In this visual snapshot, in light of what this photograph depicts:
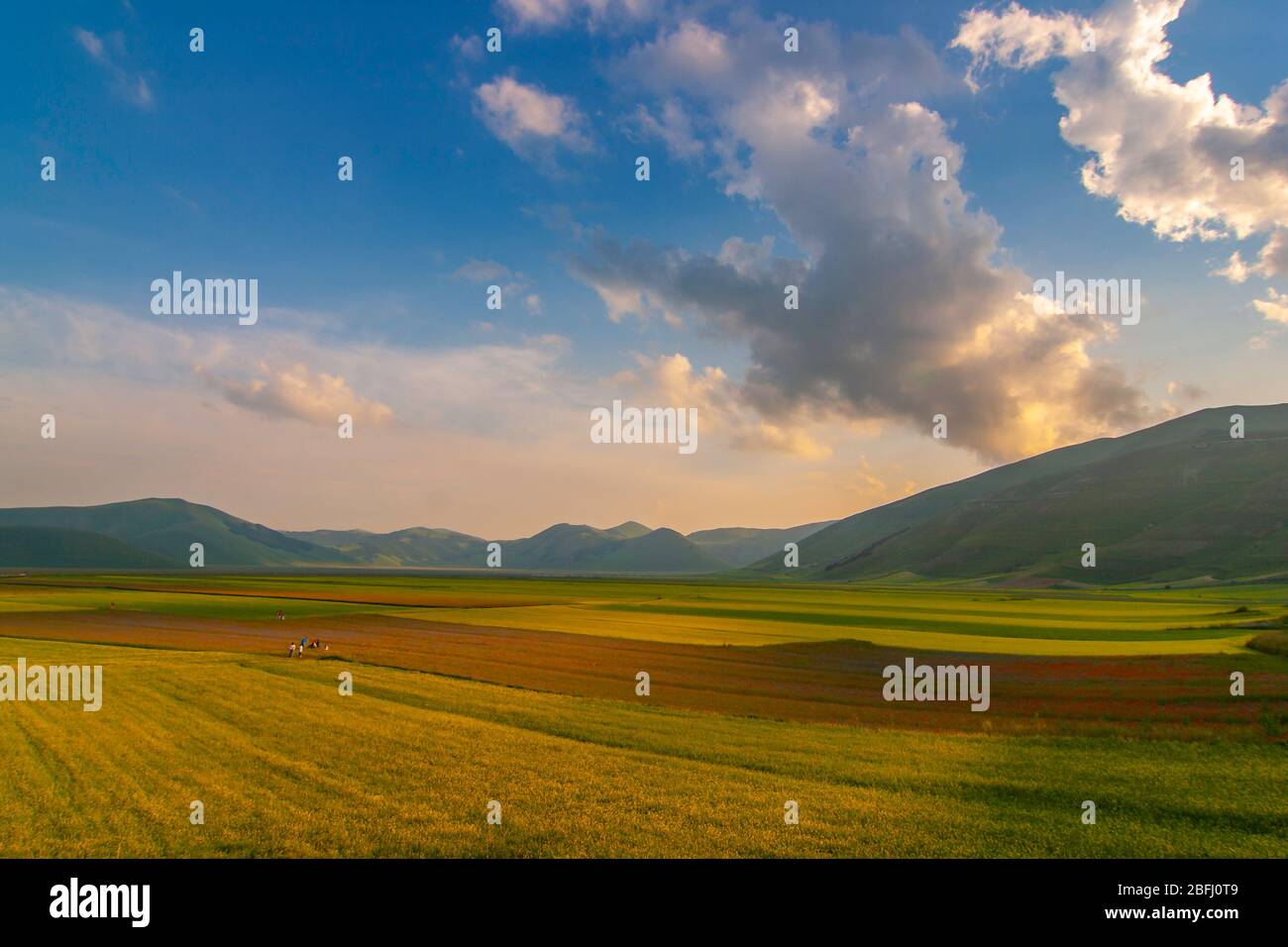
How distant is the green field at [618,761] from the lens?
604 inches

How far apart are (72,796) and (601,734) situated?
16447 millimetres

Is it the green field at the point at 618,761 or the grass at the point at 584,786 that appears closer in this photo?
the grass at the point at 584,786

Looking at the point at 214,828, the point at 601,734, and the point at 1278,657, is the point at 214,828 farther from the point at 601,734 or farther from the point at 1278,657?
the point at 1278,657

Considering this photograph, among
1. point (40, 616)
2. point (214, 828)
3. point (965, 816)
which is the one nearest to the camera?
point (214, 828)

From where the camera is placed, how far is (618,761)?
70.1ft

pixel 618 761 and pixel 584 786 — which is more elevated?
pixel 584 786

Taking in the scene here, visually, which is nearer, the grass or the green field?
the grass

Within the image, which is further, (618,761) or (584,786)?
(618,761)

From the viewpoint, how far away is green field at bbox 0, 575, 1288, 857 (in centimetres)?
1534

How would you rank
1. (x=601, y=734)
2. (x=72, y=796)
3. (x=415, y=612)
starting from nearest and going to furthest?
(x=72, y=796), (x=601, y=734), (x=415, y=612)

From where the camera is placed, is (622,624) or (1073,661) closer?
(1073,661)

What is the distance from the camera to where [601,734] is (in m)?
25.1
